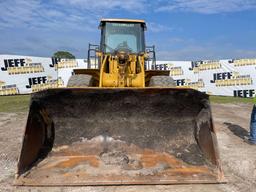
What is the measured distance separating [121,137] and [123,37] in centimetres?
316

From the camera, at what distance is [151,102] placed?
4.79 m

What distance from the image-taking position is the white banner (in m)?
16.9

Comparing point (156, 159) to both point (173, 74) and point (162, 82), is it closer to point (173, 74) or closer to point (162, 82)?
point (162, 82)

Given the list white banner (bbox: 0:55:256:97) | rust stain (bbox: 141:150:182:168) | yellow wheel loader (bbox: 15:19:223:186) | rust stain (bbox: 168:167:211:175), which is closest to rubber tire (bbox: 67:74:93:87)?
yellow wheel loader (bbox: 15:19:223:186)

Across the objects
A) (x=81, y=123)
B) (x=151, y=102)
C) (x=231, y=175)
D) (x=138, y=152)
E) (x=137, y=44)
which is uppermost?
(x=137, y=44)

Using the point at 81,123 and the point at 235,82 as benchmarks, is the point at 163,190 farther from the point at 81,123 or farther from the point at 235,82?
the point at 235,82

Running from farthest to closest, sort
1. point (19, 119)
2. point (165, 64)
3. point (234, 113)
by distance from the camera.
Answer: point (165, 64), point (234, 113), point (19, 119)

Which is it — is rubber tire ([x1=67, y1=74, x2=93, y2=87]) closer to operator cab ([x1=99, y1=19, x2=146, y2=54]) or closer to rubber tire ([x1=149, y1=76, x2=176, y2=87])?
operator cab ([x1=99, y1=19, x2=146, y2=54])

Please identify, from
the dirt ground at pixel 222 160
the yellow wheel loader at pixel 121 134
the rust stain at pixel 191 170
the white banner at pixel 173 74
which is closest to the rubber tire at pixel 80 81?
the dirt ground at pixel 222 160

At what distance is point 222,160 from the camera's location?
5.43 metres

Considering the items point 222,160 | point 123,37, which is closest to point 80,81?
point 123,37

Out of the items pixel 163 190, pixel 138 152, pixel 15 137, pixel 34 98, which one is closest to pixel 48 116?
pixel 34 98

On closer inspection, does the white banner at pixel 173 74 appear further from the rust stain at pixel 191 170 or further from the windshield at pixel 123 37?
the rust stain at pixel 191 170

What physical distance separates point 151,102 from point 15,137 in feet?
12.1
